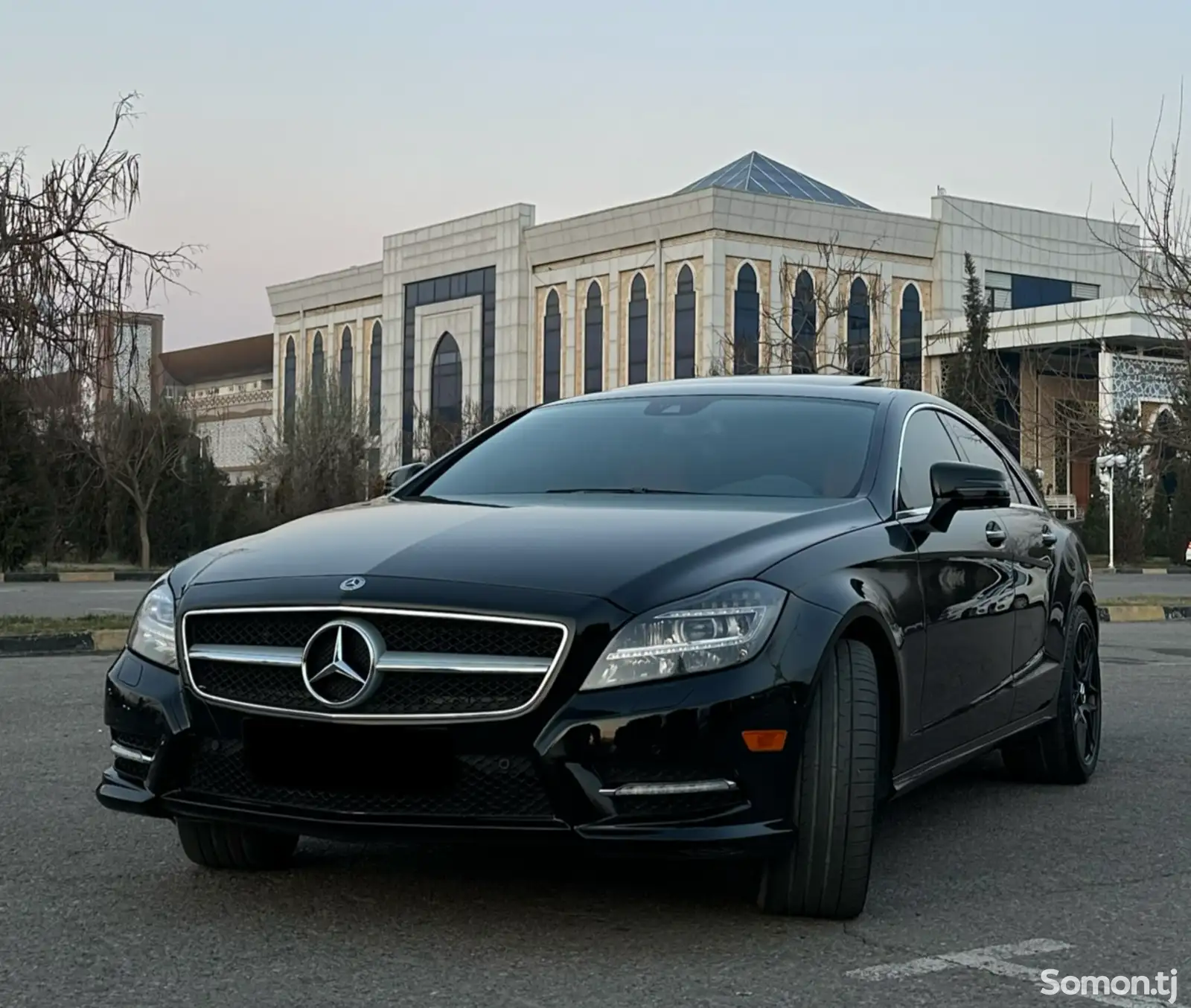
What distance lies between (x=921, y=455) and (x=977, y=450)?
88 cm

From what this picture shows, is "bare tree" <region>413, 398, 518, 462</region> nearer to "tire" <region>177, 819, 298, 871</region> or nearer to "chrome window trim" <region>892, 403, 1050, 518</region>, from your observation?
"chrome window trim" <region>892, 403, 1050, 518</region>

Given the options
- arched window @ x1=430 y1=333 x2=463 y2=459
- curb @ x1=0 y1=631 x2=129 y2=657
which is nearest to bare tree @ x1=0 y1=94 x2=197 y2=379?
curb @ x1=0 y1=631 x2=129 y2=657

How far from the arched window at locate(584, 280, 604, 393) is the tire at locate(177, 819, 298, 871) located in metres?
65.7

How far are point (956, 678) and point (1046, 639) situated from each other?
1.21 m

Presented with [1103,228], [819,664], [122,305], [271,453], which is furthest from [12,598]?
Answer: [1103,228]

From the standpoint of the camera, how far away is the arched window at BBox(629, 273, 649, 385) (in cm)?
6794

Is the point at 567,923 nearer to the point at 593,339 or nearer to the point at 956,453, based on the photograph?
the point at 956,453

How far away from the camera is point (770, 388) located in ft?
18.7

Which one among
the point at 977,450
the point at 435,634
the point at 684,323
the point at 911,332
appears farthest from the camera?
the point at 911,332

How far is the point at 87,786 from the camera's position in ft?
20.4

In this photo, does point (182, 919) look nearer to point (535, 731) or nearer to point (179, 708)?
point (179, 708)

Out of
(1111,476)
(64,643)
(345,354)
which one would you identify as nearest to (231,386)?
(345,354)

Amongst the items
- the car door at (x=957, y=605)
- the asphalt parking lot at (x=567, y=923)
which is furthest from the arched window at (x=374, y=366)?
the asphalt parking lot at (x=567, y=923)

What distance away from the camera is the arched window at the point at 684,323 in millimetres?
65312
